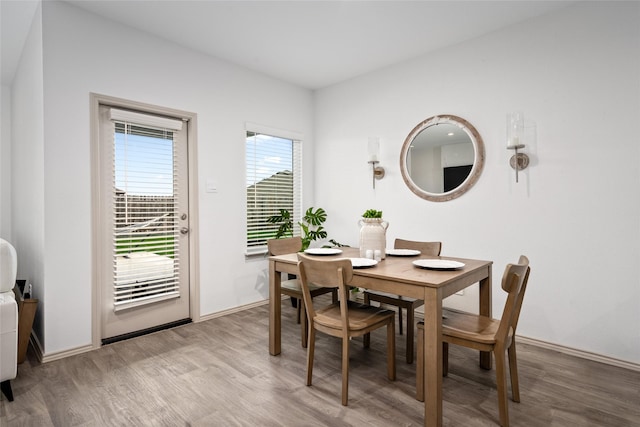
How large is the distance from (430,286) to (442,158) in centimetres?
205

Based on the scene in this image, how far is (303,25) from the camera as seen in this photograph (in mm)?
3016

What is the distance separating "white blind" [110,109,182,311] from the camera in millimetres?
2971

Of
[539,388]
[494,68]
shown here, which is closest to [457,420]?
[539,388]

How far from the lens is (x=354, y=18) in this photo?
291 centimetres

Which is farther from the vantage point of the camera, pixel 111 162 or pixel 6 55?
pixel 6 55

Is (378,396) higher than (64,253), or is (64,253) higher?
(64,253)

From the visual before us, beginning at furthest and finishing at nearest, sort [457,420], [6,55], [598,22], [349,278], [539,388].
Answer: [6,55] < [598,22] < [539,388] < [349,278] < [457,420]

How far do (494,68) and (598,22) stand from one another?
0.75 metres

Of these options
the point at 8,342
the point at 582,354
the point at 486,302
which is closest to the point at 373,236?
the point at 486,302

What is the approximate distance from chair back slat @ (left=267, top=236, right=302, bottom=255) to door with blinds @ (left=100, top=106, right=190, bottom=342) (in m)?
0.94

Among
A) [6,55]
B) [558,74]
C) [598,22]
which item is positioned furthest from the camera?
[6,55]

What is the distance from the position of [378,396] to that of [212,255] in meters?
2.23

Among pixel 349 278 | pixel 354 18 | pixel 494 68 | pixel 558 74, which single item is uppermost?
pixel 354 18

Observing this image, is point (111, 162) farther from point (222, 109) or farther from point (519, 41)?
point (519, 41)
